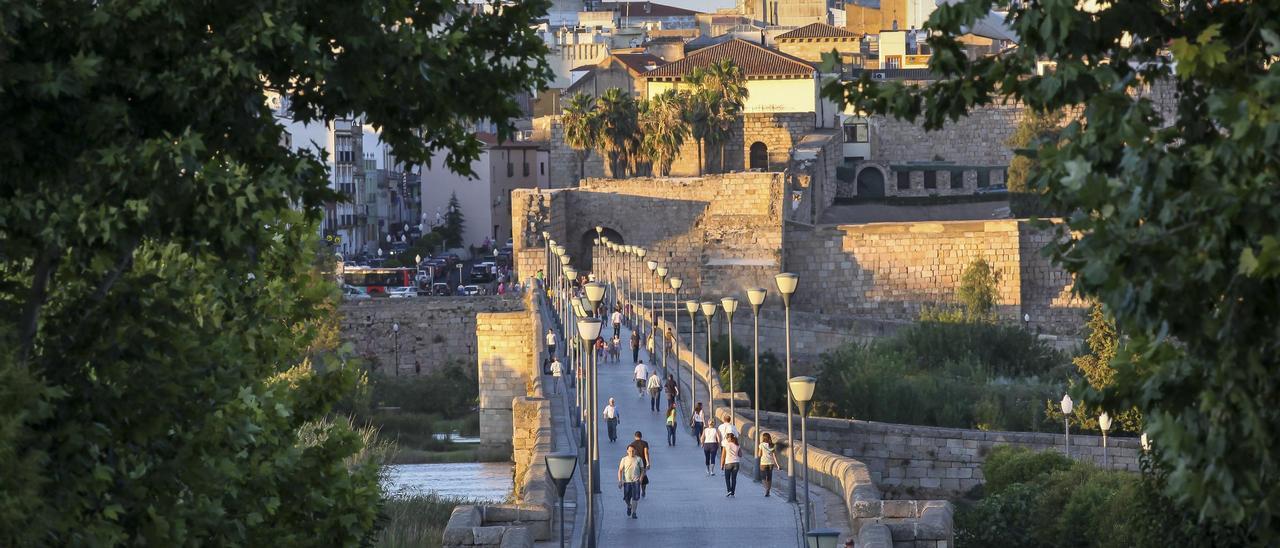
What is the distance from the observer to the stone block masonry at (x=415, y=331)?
58.9 metres

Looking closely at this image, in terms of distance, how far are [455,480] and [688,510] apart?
59.9 ft

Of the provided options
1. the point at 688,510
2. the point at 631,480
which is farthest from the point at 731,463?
the point at 631,480

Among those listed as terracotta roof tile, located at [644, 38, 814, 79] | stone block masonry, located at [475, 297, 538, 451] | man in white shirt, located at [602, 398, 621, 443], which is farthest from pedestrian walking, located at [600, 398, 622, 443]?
terracotta roof tile, located at [644, 38, 814, 79]

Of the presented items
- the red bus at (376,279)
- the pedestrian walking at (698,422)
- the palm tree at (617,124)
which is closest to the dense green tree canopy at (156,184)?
the pedestrian walking at (698,422)

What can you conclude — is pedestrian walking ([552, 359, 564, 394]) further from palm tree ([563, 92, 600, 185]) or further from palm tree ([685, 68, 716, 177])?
palm tree ([685, 68, 716, 177])

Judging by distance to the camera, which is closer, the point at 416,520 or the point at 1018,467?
the point at 416,520

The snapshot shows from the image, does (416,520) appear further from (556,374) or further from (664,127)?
(664,127)

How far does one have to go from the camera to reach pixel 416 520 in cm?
2853

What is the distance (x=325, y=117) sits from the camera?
12.0m

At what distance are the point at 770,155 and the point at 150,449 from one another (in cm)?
6090

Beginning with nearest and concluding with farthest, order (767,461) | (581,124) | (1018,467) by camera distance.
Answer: (767,461) → (1018,467) → (581,124)

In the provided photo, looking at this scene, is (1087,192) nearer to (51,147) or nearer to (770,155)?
(51,147)

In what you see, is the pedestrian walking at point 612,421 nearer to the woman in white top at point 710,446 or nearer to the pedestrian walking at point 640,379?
the woman in white top at point 710,446

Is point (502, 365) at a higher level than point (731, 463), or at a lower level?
lower
